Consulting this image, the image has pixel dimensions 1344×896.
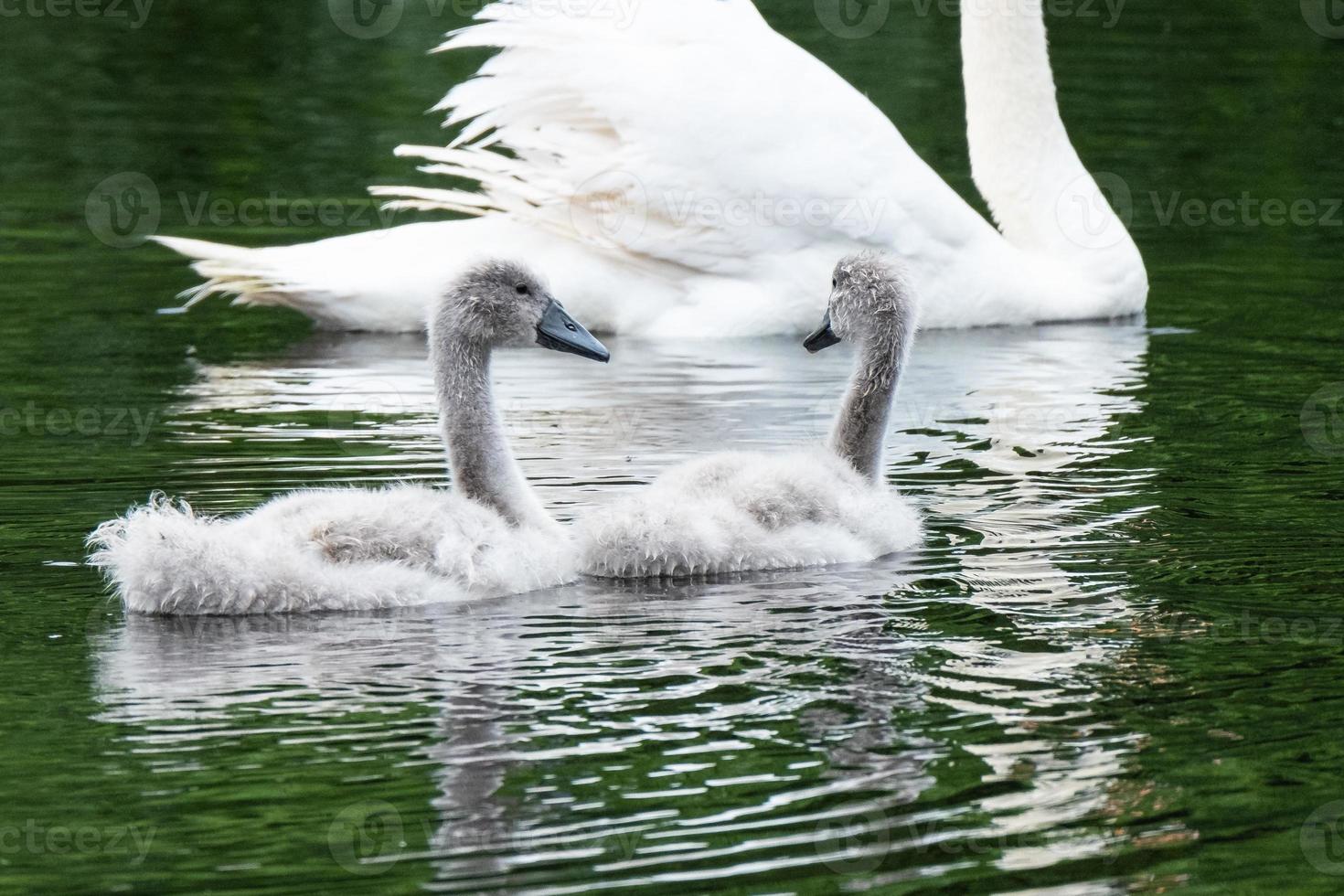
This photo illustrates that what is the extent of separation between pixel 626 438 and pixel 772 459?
201 cm

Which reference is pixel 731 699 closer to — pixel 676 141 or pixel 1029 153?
pixel 676 141

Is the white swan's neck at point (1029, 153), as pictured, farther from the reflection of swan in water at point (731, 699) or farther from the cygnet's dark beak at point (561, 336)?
the cygnet's dark beak at point (561, 336)

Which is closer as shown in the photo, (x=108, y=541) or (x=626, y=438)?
(x=108, y=541)

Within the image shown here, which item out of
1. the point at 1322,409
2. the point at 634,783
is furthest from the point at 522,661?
the point at 1322,409

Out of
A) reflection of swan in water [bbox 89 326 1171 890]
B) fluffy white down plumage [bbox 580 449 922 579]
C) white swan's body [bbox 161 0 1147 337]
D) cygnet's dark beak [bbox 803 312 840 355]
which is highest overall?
white swan's body [bbox 161 0 1147 337]

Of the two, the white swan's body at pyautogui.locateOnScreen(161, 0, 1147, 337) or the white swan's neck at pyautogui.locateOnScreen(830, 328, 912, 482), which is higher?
the white swan's body at pyautogui.locateOnScreen(161, 0, 1147, 337)

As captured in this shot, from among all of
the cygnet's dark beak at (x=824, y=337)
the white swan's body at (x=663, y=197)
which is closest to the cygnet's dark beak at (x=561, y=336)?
the cygnet's dark beak at (x=824, y=337)

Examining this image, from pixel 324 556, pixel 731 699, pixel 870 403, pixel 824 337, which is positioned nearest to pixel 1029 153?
pixel 824 337

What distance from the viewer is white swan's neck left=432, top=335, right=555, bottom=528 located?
25.0 ft

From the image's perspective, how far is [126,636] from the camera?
6840 mm

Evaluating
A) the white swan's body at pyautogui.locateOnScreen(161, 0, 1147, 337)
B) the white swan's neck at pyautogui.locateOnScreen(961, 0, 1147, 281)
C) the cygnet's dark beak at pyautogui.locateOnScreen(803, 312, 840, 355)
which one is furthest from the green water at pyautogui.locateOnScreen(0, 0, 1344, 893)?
the cygnet's dark beak at pyautogui.locateOnScreen(803, 312, 840, 355)

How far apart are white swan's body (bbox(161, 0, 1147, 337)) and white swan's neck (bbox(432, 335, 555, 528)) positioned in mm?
4077

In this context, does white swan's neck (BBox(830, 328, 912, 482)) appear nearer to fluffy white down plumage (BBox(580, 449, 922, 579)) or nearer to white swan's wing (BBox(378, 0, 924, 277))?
fluffy white down plumage (BBox(580, 449, 922, 579))

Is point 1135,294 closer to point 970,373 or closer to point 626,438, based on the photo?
point 970,373
